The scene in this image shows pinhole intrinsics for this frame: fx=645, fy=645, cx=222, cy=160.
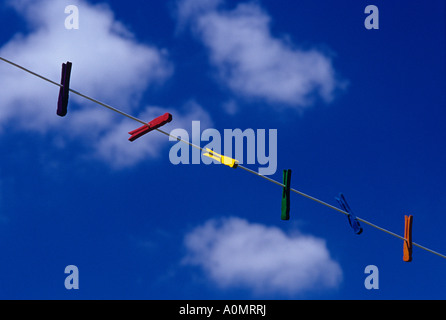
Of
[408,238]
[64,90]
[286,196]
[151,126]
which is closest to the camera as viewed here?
[64,90]

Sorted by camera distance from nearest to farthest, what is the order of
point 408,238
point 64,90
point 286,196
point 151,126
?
point 64,90 < point 151,126 < point 286,196 < point 408,238

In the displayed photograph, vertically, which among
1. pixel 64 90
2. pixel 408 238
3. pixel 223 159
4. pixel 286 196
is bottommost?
pixel 408 238

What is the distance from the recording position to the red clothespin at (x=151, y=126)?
760cm

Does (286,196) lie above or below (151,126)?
below

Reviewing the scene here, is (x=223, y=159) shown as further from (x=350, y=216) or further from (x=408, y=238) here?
(x=408, y=238)

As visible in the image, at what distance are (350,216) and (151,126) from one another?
3001 millimetres

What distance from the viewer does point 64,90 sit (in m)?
7.45

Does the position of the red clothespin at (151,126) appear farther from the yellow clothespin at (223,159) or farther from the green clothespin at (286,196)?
the green clothespin at (286,196)

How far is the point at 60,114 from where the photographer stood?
7.48 metres

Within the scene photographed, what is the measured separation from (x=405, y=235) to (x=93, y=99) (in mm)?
5086

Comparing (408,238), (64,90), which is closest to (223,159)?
(64,90)

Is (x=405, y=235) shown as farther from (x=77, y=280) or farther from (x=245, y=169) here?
(x=77, y=280)

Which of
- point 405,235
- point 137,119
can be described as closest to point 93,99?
point 137,119

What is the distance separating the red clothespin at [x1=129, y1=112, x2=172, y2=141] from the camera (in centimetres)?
760
